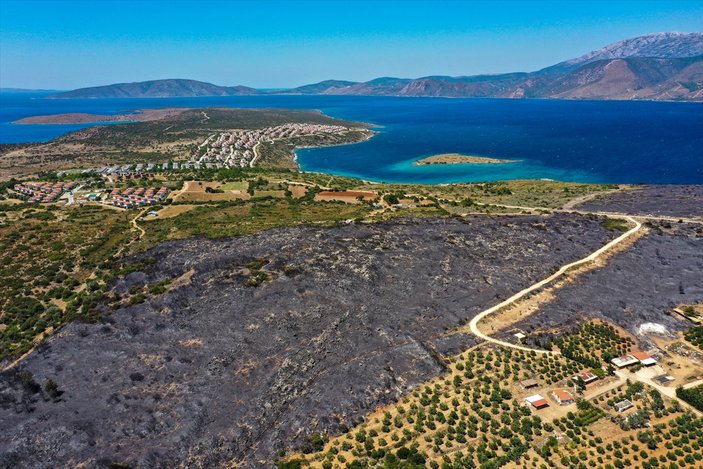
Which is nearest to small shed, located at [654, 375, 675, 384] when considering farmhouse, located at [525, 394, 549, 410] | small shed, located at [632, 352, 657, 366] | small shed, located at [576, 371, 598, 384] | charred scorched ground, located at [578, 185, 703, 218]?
small shed, located at [632, 352, 657, 366]

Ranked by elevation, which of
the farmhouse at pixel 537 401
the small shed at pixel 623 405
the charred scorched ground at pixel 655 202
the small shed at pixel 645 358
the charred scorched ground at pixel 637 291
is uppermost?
Answer: the charred scorched ground at pixel 655 202

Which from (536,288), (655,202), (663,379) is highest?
→ (655,202)

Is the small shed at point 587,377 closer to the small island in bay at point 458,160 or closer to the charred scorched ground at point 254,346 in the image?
the charred scorched ground at point 254,346

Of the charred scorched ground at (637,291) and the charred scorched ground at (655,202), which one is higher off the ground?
the charred scorched ground at (655,202)

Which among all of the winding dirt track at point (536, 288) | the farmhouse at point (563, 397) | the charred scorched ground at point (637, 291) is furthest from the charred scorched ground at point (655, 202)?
the farmhouse at point (563, 397)

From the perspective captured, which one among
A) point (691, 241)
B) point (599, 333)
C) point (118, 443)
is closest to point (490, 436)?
point (599, 333)

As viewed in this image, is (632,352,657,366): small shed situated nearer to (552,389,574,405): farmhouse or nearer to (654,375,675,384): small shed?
(654,375,675,384): small shed

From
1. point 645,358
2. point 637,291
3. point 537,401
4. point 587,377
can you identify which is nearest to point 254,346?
point 537,401

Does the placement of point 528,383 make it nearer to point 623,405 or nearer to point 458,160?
point 623,405

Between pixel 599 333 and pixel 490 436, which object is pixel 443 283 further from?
pixel 490 436

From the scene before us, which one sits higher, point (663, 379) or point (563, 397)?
point (563, 397)
